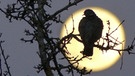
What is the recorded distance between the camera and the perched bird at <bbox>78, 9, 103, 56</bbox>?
9.31 m

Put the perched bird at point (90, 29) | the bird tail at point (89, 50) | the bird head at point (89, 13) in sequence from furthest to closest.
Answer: the bird head at point (89, 13), the perched bird at point (90, 29), the bird tail at point (89, 50)

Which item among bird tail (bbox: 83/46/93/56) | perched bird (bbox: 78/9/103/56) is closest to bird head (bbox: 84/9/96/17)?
perched bird (bbox: 78/9/103/56)

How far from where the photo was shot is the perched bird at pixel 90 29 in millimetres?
9312

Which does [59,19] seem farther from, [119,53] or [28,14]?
[119,53]

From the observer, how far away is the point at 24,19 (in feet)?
23.4

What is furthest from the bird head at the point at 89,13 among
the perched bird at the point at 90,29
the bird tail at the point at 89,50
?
the bird tail at the point at 89,50

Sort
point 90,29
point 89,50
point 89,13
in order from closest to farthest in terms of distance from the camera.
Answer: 1. point 89,50
2. point 90,29
3. point 89,13

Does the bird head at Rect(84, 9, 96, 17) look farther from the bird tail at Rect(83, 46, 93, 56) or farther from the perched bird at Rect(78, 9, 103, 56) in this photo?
the bird tail at Rect(83, 46, 93, 56)

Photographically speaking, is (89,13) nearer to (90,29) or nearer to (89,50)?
(90,29)

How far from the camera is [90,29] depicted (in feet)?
32.3

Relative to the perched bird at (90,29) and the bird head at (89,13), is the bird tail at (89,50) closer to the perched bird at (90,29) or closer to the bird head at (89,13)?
the perched bird at (90,29)

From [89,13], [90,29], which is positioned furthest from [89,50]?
[89,13]

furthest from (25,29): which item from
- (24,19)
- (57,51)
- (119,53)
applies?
(119,53)

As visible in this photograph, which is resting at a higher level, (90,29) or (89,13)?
(89,13)
